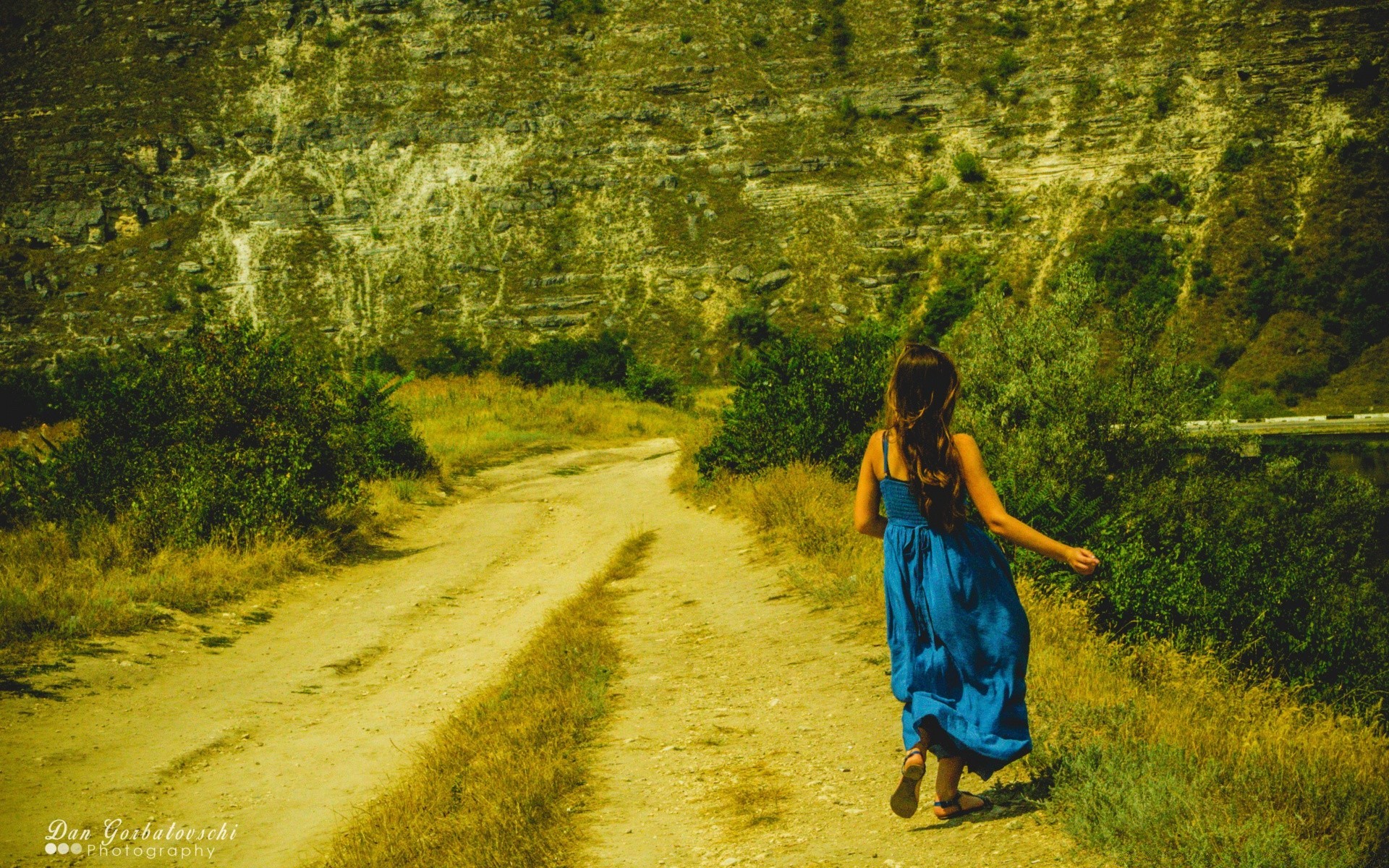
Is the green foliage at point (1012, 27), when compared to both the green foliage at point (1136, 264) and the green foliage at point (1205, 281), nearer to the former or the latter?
the green foliage at point (1136, 264)

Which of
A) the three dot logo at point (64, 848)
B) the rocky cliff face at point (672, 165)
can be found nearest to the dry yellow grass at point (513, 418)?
the rocky cliff face at point (672, 165)

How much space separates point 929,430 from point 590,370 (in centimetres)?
3127

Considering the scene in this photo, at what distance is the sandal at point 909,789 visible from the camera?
391cm

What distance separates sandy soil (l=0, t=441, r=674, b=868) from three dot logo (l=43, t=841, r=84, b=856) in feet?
0.19

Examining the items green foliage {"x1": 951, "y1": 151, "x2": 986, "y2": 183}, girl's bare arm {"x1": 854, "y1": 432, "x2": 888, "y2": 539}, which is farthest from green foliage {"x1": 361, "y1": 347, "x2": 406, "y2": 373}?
girl's bare arm {"x1": 854, "y1": 432, "x2": 888, "y2": 539}

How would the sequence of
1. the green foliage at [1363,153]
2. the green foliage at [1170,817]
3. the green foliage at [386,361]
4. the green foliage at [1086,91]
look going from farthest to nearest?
the green foliage at [1086,91]
the green foliage at [1363,153]
the green foliage at [386,361]
the green foliage at [1170,817]

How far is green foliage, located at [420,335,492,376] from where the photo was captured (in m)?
37.7

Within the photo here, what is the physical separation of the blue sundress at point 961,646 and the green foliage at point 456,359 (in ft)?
106

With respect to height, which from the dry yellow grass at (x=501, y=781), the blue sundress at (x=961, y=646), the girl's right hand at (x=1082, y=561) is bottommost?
the dry yellow grass at (x=501, y=781)

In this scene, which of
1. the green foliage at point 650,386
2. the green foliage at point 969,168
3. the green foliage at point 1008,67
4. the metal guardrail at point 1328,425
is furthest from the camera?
the green foliage at point 1008,67

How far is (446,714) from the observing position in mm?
7676

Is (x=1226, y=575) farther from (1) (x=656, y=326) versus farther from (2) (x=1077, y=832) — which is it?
(1) (x=656, y=326)

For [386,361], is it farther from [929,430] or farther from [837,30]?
[929,430]

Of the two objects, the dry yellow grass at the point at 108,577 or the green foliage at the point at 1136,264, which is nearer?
the dry yellow grass at the point at 108,577
